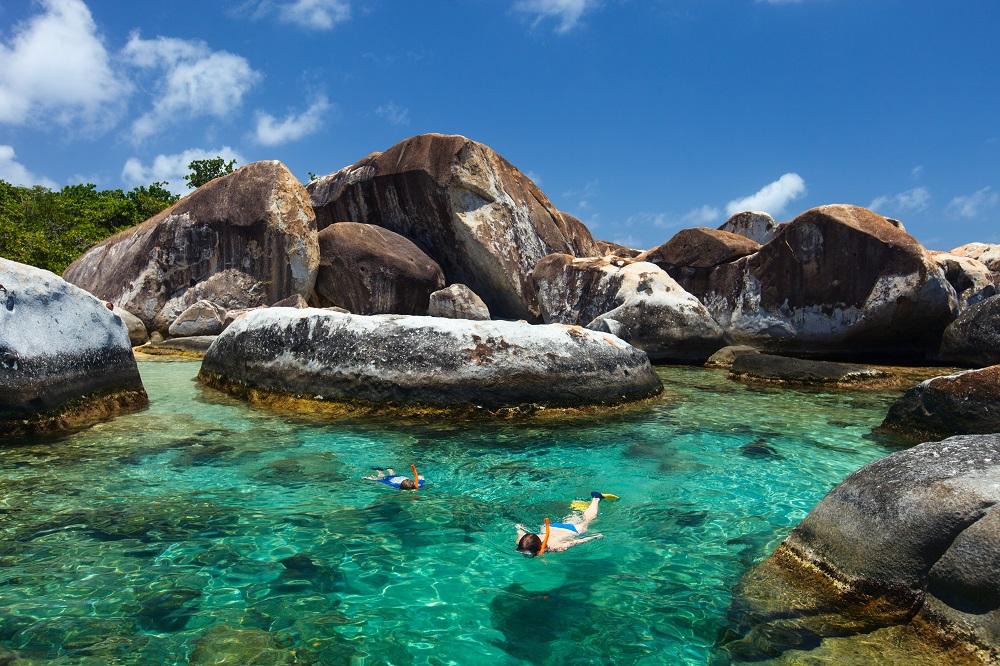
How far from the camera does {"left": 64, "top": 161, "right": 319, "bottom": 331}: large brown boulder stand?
1877 cm

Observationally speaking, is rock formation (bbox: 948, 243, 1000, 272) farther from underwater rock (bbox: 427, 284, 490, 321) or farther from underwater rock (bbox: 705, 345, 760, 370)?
underwater rock (bbox: 427, 284, 490, 321)

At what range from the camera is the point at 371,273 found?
19.7 m

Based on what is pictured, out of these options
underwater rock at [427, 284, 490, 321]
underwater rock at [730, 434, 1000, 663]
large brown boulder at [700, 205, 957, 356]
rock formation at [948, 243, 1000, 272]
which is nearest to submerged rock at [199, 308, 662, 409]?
underwater rock at [730, 434, 1000, 663]

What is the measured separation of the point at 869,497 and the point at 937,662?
92 centimetres

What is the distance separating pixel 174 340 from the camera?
15.5 m

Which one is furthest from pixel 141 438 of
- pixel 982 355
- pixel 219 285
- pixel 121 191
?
pixel 121 191

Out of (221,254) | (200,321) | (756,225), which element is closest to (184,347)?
(200,321)

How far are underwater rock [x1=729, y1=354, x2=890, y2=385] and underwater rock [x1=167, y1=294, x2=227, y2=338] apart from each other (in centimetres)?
1217

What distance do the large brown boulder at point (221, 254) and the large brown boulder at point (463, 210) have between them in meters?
3.31

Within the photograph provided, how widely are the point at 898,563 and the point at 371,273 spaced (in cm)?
1769

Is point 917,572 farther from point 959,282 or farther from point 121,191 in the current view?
point 121,191

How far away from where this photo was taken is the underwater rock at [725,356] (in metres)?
14.4

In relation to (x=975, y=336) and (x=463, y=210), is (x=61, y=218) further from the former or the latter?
(x=975, y=336)

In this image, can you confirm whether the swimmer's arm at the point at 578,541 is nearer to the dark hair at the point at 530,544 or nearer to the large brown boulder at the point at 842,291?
the dark hair at the point at 530,544
